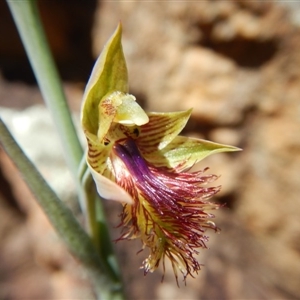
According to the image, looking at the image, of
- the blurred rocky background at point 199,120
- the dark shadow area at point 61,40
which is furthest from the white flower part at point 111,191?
the dark shadow area at point 61,40

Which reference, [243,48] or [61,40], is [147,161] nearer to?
[243,48]

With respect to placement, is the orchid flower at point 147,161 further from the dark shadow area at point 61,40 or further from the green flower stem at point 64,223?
the dark shadow area at point 61,40

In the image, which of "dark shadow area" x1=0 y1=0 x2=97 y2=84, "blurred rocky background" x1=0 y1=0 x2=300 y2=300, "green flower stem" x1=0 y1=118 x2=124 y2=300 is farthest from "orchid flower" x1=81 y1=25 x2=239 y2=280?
"dark shadow area" x1=0 y1=0 x2=97 y2=84

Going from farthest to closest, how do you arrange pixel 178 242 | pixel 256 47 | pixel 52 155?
pixel 52 155 → pixel 256 47 → pixel 178 242

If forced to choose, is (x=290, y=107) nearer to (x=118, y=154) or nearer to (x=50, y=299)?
(x=118, y=154)

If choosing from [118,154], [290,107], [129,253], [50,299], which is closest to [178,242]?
[118,154]

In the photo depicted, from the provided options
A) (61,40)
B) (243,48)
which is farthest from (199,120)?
(61,40)
